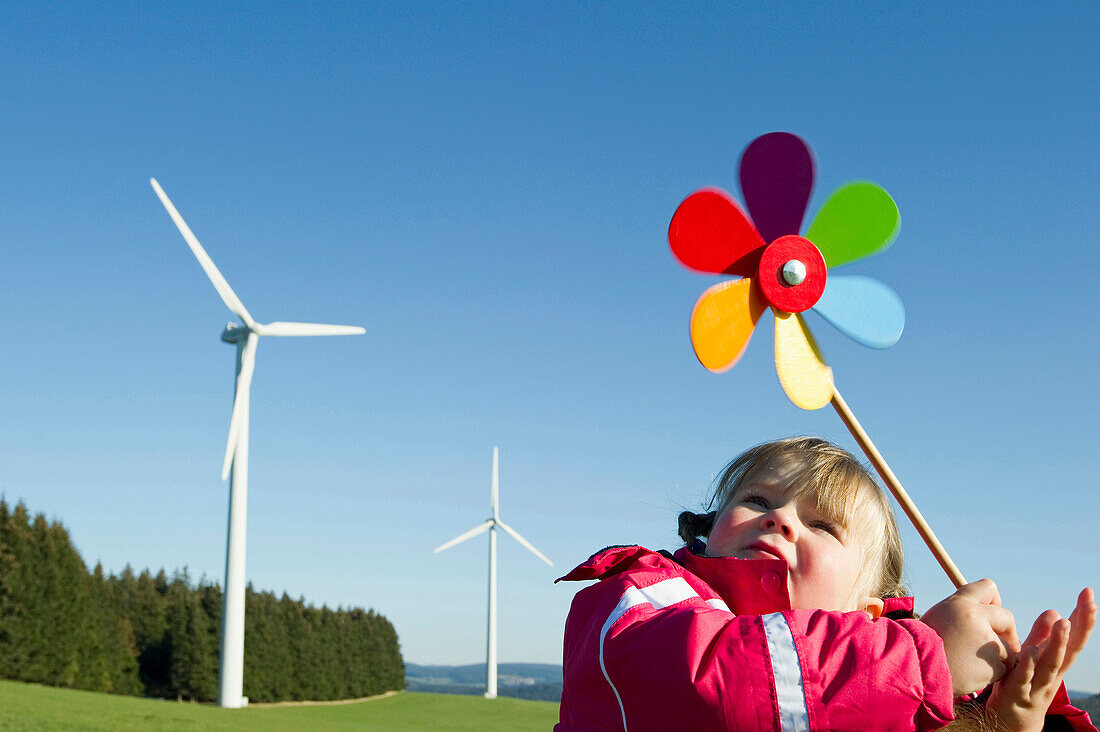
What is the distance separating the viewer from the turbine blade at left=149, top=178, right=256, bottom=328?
22703 mm

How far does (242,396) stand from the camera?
24484 mm

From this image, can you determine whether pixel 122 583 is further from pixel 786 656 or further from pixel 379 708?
pixel 786 656

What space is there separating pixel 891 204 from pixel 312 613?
46.2 m

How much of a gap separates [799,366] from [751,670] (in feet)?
4.43

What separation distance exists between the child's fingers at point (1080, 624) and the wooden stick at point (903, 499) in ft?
1.66

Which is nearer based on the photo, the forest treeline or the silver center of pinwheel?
the silver center of pinwheel

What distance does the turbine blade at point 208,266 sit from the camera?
74.5ft

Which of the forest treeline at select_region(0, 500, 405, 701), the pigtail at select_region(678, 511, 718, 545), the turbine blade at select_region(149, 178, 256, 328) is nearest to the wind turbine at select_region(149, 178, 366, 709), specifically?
the turbine blade at select_region(149, 178, 256, 328)

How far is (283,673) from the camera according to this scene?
41.5m

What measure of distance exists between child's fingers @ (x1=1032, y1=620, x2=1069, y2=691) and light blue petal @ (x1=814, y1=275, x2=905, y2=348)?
1.11 meters

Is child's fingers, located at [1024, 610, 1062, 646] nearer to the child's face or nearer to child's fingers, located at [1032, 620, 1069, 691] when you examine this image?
child's fingers, located at [1032, 620, 1069, 691]

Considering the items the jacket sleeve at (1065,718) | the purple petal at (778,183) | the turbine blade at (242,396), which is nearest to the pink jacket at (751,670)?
the jacket sleeve at (1065,718)

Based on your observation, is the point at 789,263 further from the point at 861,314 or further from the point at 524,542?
the point at 524,542

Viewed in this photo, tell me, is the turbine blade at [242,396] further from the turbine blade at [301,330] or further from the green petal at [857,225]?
the green petal at [857,225]
